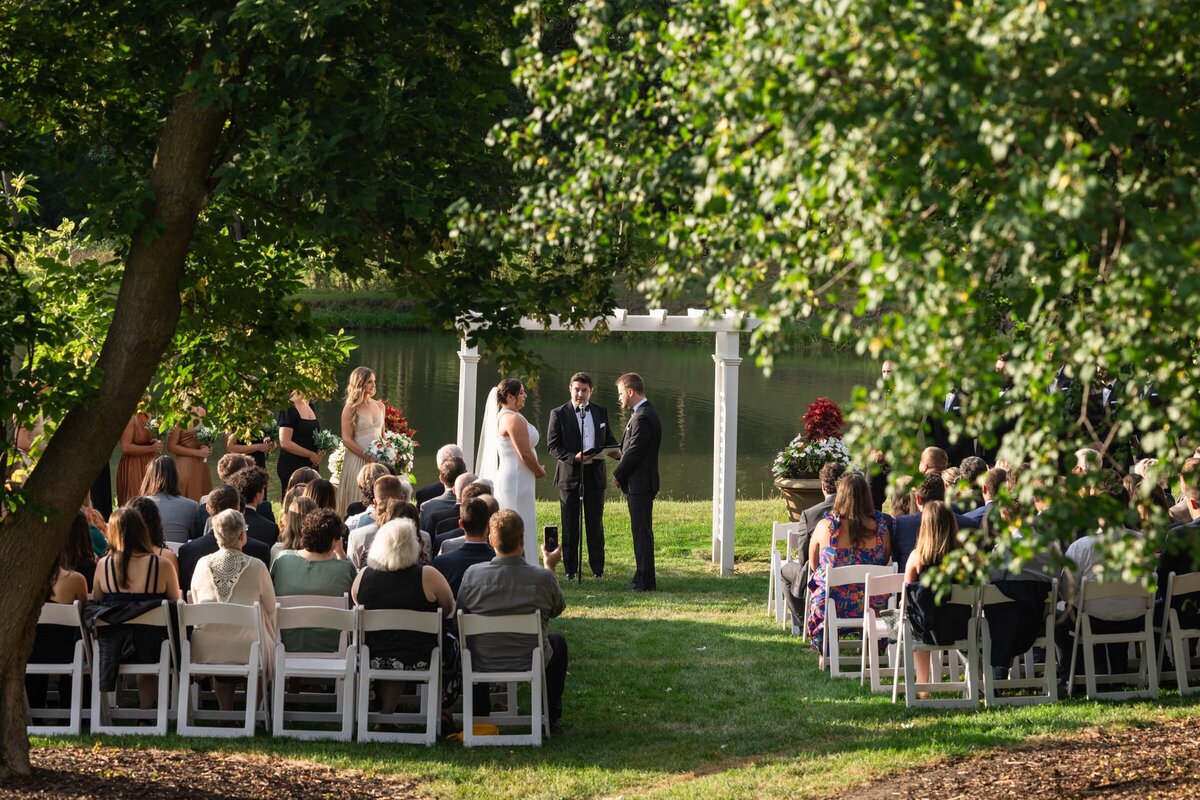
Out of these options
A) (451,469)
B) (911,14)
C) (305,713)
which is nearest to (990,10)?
(911,14)

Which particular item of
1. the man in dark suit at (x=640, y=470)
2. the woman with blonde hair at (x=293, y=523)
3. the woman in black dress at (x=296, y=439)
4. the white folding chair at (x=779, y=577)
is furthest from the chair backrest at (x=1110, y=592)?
the woman in black dress at (x=296, y=439)

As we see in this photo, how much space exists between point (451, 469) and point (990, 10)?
706cm

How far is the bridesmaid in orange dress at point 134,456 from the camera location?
39.8 ft

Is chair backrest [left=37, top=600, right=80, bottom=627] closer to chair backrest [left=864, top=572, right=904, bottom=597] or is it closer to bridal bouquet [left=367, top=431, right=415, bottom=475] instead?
chair backrest [left=864, top=572, right=904, bottom=597]

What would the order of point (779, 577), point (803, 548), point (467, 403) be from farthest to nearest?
point (467, 403) < point (779, 577) < point (803, 548)

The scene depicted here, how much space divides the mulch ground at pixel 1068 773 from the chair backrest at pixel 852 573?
1.73 metres

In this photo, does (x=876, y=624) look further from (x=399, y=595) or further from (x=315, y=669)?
(x=315, y=669)

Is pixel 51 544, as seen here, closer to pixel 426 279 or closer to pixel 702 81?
pixel 426 279

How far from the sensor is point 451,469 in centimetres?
988

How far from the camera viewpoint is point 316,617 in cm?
711

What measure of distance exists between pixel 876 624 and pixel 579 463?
16.0 feet

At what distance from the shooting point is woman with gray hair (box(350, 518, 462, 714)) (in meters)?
7.19

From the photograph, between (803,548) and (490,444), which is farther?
(490,444)

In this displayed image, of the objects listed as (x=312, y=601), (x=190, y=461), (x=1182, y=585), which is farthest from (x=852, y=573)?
(x=190, y=461)
